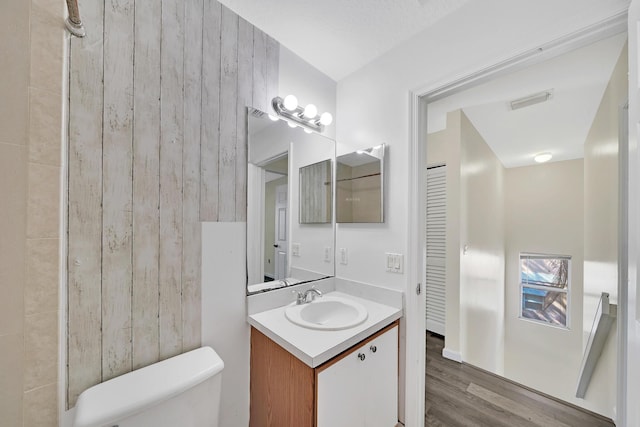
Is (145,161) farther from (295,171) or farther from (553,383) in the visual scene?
(553,383)

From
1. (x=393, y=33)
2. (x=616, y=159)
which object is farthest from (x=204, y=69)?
(x=616, y=159)

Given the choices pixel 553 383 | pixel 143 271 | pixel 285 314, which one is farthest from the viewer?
pixel 553 383

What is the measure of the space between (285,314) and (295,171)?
0.90m

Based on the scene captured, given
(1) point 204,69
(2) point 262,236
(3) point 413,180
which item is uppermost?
(1) point 204,69

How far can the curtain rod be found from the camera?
0.75m

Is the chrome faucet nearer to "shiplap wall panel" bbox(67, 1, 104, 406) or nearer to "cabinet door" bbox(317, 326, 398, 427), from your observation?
"cabinet door" bbox(317, 326, 398, 427)

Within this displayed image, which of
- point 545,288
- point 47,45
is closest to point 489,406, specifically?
point 47,45

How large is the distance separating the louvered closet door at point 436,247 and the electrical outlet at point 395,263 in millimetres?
1818

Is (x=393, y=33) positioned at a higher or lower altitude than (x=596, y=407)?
higher

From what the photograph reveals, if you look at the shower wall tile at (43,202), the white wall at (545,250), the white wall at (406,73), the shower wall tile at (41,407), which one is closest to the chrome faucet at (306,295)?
the white wall at (406,73)

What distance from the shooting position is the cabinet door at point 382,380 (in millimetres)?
1177

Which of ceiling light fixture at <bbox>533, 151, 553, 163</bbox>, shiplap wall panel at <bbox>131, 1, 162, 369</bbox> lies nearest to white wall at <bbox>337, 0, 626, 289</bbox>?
shiplap wall panel at <bbox>131, 1, 162, 369</bbox>

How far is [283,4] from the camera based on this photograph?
1.24m

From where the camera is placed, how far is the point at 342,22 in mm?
1346
